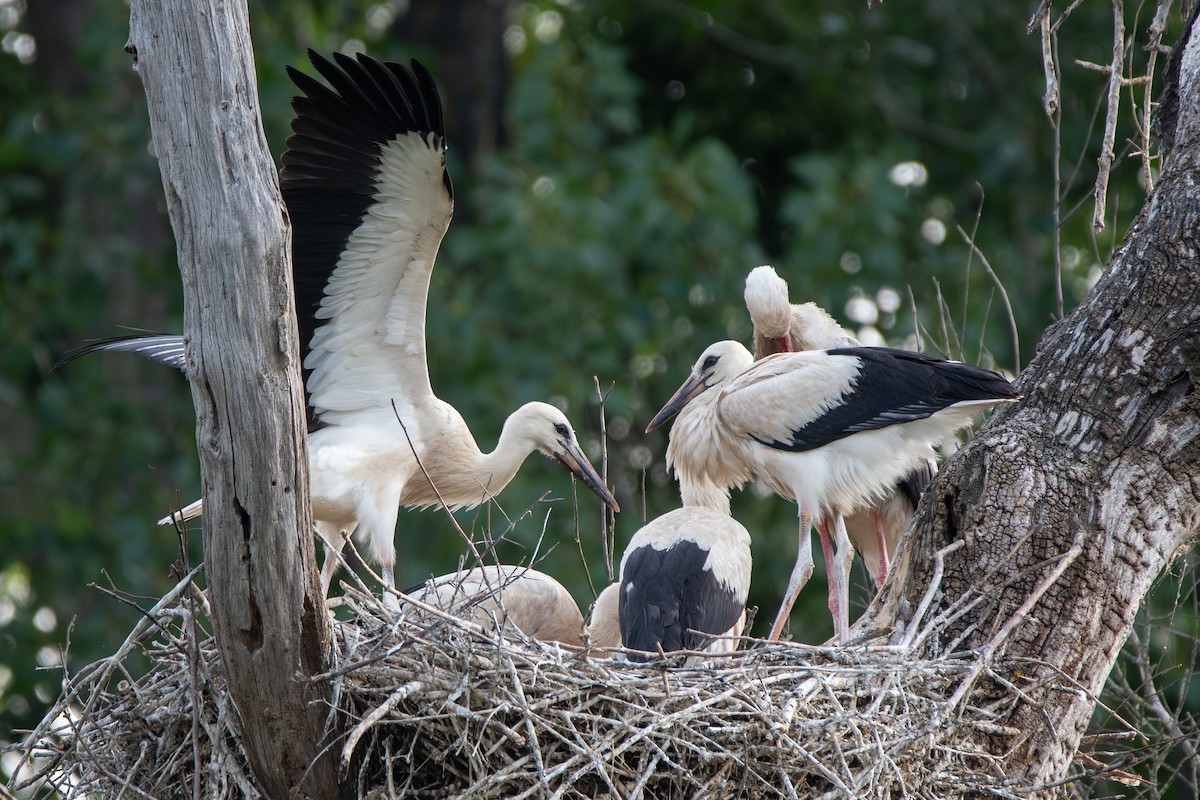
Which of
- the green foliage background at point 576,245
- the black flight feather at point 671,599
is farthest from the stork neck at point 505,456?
the green foliage background at point 576,245

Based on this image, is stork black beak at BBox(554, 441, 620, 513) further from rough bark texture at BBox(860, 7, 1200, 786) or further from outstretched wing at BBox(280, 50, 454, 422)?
rough bark texture at BBox(860, 7, 1200, 786)

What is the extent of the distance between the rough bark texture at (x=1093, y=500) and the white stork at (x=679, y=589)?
998 mm

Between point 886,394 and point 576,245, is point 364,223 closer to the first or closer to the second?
point 886,394

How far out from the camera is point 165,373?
1102cm

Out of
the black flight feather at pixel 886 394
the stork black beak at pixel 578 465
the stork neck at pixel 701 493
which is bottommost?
the stork neck at pixel 701 493

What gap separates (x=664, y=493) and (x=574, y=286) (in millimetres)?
1523

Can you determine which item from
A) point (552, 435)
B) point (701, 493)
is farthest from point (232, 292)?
point (701, 493)

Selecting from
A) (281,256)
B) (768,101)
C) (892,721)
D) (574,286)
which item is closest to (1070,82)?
(768,101)

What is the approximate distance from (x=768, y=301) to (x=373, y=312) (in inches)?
58.9

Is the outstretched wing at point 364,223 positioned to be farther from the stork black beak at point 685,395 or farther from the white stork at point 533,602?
the stork black beak at point 685,395

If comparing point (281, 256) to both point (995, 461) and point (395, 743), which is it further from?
point (995, 461)

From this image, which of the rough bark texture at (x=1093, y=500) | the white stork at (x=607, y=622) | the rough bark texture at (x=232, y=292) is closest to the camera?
the rough bark texture at (x=232, y=292)

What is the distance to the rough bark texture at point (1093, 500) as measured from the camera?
374 cm

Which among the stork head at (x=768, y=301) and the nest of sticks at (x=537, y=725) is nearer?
the nest of sticks at (x=537, y=725)
